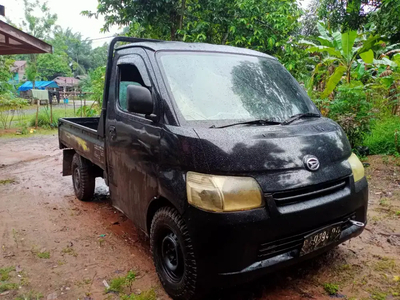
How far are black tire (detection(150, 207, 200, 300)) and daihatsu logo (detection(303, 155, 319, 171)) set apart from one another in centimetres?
99

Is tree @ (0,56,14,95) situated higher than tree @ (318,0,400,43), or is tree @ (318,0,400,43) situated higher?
tree @ (318,0,400,43)

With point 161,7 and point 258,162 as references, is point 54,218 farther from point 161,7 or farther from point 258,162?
point 161,7

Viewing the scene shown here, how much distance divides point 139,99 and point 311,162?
1416 mm

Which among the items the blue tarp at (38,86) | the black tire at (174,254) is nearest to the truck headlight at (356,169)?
the black tire at (174,254)

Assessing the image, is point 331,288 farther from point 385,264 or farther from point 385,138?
point 385,138

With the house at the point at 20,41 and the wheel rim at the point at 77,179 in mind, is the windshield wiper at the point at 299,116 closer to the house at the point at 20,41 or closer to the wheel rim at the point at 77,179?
the wheel rim at the point at 77,179

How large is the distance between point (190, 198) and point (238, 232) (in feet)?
1.31

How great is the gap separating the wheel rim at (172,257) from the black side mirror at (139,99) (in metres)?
1.03

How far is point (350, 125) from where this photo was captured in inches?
237

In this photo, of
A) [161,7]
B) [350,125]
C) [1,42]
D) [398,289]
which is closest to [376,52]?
[350,125]

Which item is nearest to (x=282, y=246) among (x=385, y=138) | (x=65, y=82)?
(x=385, y=138)

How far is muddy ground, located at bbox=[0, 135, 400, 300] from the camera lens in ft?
8.97

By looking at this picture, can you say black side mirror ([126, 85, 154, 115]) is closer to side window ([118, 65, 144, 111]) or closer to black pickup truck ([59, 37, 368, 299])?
black pickup truck ([59, 37, 368, 299])

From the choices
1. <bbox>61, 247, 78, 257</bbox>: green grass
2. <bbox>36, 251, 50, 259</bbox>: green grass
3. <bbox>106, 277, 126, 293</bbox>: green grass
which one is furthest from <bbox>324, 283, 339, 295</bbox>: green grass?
<bbox>36, 251, 50, 259</bbox>: green grass
